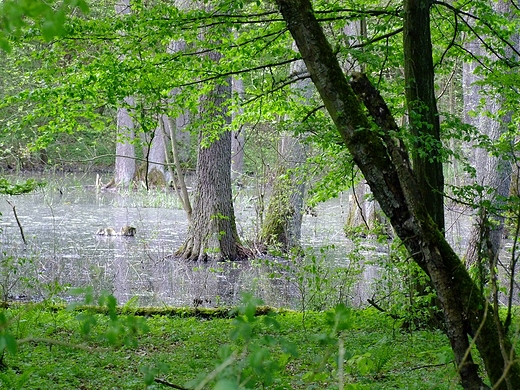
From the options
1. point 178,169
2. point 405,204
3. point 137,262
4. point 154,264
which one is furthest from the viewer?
point 178,169

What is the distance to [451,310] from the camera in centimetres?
350

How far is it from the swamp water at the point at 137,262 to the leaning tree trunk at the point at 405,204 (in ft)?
11.5

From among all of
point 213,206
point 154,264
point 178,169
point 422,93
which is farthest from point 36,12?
point 213,206

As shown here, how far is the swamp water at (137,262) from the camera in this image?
954 cm

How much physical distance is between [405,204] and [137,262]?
943 centimetres

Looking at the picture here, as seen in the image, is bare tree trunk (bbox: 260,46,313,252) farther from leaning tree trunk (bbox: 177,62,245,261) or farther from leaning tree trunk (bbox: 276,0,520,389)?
leaning tree trunk (bbox: 276,0,520,389)

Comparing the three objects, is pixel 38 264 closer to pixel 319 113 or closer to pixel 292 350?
pixel 319 113

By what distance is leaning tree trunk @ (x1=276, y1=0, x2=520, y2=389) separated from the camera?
11.5 feet

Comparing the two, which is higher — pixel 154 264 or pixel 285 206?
pixel 285 206

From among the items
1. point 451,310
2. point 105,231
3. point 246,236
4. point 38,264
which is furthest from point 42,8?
point 105,231

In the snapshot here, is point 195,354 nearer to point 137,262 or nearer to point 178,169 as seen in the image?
point 137,262

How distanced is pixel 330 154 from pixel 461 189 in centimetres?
266

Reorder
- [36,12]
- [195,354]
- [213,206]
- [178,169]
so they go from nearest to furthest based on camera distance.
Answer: [36,12] < [195,354] < [178,169] < [213,206]

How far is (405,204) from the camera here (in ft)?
11.8
